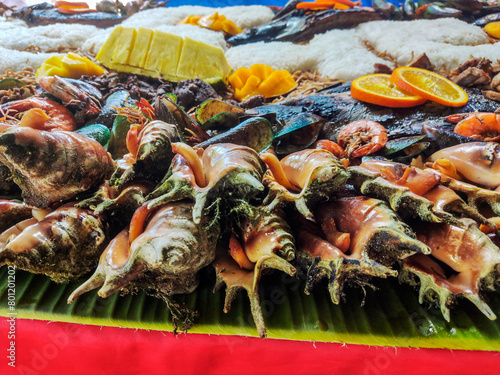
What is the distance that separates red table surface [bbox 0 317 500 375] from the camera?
101 cm

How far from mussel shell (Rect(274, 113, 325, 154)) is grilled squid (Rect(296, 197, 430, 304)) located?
1.80 ft

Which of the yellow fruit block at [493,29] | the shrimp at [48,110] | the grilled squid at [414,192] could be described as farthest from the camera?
the yellow fruit block at [493,29]

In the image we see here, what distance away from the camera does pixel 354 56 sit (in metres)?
3.17

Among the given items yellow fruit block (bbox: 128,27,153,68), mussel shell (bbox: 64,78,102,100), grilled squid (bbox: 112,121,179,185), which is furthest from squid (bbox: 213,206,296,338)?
yellow fruit block (bbox: 128,27,153,68)

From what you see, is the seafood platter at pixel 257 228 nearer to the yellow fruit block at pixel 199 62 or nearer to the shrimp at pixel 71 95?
the shrimp at pixel 71 95

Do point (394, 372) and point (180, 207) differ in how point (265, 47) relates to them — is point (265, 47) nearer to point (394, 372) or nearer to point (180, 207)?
point (180, 207)

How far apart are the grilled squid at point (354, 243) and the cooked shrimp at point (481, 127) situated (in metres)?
0.97

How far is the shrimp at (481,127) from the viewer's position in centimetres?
156

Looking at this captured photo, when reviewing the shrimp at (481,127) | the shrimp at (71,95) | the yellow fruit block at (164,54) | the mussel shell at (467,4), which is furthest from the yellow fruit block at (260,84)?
the mussel shell at (467,4)

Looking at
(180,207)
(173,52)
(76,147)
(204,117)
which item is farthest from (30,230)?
(173,52)

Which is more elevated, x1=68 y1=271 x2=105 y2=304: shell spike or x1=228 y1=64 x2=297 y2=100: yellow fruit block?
x1=68 y1=271 x2=105 y2=304: shell spike

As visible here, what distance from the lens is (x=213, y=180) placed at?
90cm

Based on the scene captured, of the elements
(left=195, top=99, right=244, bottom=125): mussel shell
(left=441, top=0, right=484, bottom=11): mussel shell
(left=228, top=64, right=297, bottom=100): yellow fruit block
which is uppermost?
(left=441, top=0, right=484, bottom=11): mussel shell

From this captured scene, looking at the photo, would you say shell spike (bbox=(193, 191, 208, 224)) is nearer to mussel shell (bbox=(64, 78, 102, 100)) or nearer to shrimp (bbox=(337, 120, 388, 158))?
shrimp (bbox=(337, 120, 388, 158))
